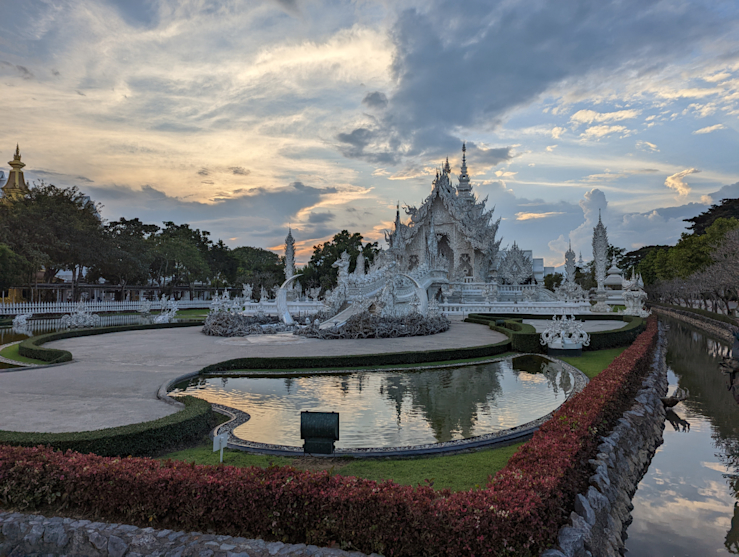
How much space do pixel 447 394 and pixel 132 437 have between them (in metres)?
7.14

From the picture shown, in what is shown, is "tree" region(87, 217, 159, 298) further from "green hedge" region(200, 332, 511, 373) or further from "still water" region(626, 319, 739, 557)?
"still water" region(626, 319, 739, 557)

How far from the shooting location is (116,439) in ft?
23.2

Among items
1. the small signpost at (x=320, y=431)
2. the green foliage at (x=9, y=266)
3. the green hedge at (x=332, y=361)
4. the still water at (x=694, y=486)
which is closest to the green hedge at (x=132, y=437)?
the small signpost at (x=320, y=431)

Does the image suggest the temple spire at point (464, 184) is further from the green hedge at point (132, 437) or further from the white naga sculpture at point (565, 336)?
the green hedge at point (132, 437)

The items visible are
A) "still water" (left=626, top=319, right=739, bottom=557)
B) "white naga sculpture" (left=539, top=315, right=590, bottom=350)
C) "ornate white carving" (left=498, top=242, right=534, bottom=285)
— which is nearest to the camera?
"still water" (left=626, top=319, right=739, bottom=557)

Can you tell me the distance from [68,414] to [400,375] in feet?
28.1

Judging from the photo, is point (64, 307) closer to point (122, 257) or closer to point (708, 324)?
point (122, 257)

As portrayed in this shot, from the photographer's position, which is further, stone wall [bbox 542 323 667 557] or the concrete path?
the concrete path

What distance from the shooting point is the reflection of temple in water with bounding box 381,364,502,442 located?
8969 mm

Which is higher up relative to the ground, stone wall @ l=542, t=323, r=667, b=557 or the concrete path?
the concrete path

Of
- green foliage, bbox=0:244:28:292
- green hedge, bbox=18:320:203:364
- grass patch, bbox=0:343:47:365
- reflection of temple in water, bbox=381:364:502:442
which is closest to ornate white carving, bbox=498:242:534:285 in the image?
green hedge, bbox=18:320:203:364

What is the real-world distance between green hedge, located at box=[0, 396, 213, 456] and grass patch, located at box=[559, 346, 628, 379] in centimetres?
1103

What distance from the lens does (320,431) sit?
6.99m

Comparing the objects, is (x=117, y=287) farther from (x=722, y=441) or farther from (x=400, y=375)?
(x=722, y=441)
